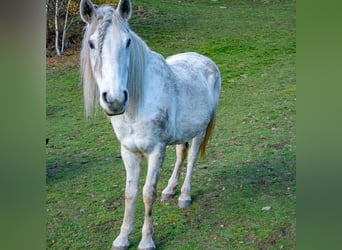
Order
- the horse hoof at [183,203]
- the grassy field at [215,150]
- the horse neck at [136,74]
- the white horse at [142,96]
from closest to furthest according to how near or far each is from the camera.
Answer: the white horse at [142,96], the horse neck at [136,74], the grassy field at [215,150], the horse hoof at [183,203]

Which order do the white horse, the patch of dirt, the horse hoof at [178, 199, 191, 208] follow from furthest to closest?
1. the patch of dirt
2. the horse hoof at [178, 199, 191, 208]
3. the white horse

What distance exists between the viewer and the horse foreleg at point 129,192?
5.29ft

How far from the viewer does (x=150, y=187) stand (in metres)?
1.60

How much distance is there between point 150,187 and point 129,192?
11cm

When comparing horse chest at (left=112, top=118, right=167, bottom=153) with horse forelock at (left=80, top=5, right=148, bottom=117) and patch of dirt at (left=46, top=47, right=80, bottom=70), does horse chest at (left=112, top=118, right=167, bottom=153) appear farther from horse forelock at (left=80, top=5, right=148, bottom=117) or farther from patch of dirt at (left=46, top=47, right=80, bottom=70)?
patch of dirt at (left=46, top=47, right=80, bottom=70)

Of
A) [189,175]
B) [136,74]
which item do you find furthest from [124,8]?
[189,175]

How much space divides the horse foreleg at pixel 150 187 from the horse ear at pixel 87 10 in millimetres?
513

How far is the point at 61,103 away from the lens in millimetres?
3189

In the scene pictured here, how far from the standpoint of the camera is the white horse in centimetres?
124

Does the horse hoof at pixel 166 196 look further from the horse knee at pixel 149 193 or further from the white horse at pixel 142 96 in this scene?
the horse knee at pixel 149 193

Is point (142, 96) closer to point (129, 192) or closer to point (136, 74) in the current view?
point (136, 74)

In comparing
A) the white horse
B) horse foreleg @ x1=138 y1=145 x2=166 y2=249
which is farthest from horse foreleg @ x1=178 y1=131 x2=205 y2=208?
horse foreleg @ x1=138 y1=145 x2=166 y2=249

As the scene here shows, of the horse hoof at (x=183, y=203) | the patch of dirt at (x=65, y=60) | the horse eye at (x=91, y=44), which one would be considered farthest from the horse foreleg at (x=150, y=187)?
the patch of dirt at (x=65, y=60)

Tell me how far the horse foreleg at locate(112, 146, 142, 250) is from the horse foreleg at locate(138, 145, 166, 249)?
0.20ft
